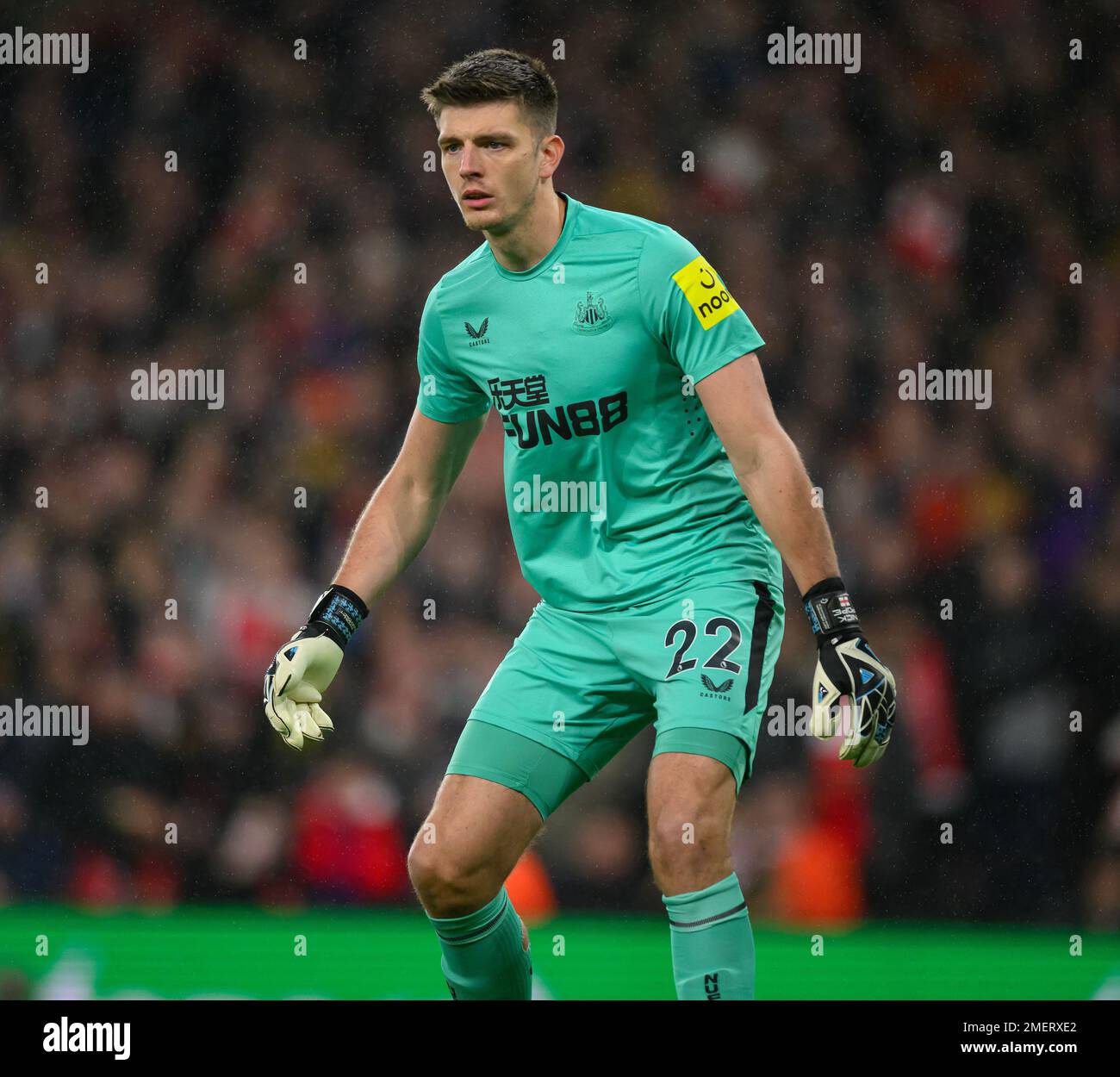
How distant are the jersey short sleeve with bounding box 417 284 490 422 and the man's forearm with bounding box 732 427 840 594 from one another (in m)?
0.82

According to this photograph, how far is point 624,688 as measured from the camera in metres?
3.61

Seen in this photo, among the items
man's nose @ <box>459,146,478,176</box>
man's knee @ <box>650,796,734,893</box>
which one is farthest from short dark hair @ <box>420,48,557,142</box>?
man's knee @ <box>650,796,734,893</box>

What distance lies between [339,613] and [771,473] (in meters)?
1.13

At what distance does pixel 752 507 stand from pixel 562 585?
51 centimetres

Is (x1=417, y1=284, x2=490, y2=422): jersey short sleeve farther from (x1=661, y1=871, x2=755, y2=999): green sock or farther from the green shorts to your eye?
(x1=661, y1=871, x2=755, y2=999): green sock

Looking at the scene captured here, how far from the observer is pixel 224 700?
6.79 m

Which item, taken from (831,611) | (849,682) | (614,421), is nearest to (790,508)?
(831,611)

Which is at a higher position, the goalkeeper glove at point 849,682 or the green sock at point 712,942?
the goalkeeper glove at point 849,682

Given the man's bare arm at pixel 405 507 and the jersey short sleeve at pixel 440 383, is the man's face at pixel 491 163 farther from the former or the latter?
the man's bare arm at pixel 405 507

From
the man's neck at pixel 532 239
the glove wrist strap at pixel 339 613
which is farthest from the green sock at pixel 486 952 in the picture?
the man's neck at pixel 532 239

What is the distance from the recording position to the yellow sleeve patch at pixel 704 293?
349 cm

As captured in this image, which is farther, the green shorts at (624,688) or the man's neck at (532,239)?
the man's neck at (532,239)
